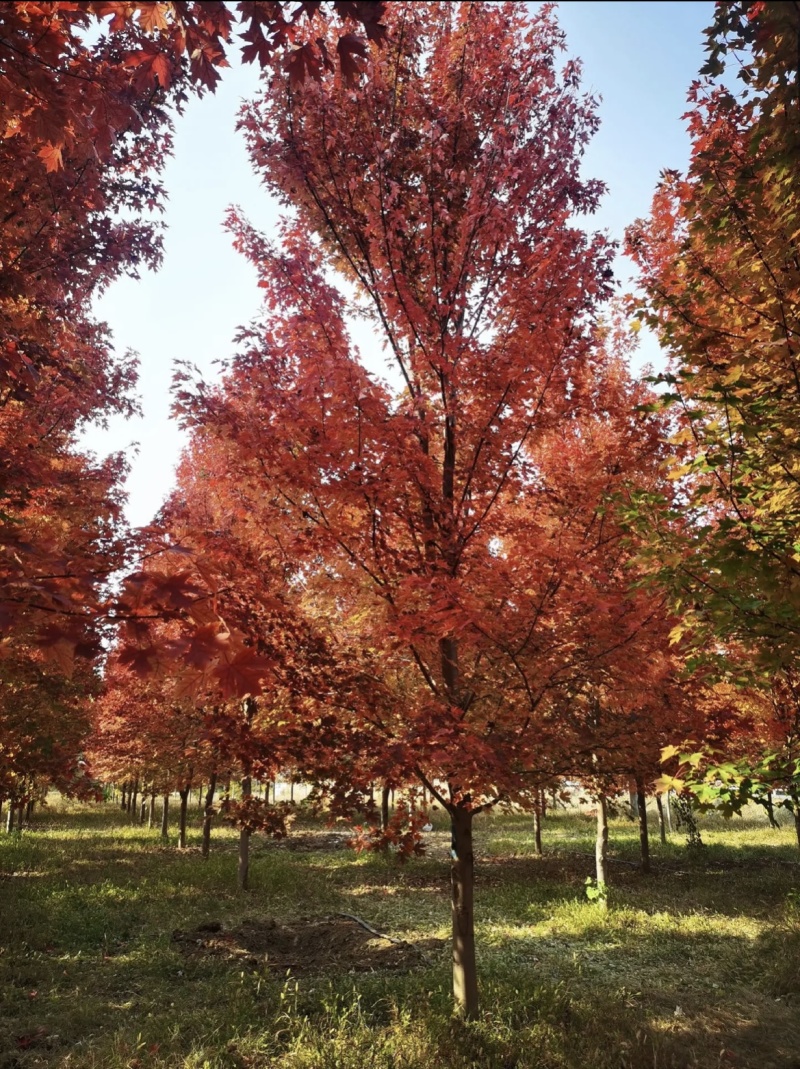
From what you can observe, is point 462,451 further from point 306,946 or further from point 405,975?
point 306,946

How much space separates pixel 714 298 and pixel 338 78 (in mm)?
3632

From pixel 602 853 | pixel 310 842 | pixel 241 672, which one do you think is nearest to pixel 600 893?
pixel 602 853

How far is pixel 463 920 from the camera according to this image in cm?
567

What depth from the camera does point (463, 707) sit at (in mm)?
5391

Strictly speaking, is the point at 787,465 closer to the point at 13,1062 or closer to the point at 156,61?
the point at 156,61

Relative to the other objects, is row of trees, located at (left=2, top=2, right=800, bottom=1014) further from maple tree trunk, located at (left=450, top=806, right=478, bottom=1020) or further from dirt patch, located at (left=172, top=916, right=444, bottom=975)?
dirt patch, located at (left=172, top=916, right=444, bottom=975)

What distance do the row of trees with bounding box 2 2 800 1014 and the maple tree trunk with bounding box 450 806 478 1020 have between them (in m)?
0.03

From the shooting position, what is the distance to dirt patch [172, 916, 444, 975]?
27.7 feet

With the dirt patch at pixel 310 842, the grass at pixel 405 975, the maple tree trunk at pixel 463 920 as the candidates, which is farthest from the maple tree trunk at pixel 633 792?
the dirt patch at pixel 310 842

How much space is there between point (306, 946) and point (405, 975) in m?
2.28

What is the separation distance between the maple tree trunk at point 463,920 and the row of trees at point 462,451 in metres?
0.03

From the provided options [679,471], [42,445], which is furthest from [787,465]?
[42,445]

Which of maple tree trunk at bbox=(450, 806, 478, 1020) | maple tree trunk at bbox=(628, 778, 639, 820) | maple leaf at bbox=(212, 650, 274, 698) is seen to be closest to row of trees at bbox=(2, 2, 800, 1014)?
maple tree trunk at bbox=(450, 806, 478, 1020)

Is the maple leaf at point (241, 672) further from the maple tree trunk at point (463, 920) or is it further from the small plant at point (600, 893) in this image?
the small plant at point (600, 893)
